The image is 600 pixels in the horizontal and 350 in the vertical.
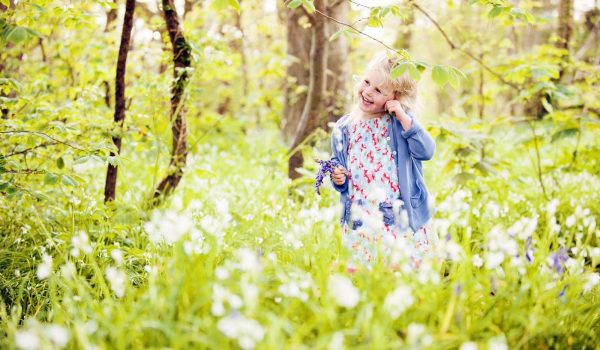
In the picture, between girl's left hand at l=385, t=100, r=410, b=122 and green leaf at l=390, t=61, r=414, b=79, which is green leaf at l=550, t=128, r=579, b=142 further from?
green leaf at l=390, t=61, r=414, b=79

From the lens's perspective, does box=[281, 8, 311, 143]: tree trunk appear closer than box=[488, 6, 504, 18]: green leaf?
No

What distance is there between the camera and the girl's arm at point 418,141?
300cm

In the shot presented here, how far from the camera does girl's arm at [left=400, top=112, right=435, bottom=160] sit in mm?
2996

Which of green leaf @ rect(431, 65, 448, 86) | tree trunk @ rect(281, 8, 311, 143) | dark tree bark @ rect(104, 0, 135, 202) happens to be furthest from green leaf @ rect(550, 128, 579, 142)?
tree trunk @ rect(281, 8, 311, 143)

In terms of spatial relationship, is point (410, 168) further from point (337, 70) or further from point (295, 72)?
point (295, 72)

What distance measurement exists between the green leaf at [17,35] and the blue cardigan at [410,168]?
166 cm

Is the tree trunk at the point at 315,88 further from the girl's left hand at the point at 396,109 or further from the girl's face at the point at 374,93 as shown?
the girl's left hand at the point at 396,109

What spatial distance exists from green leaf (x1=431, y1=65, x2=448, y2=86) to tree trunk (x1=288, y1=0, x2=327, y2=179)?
258cm

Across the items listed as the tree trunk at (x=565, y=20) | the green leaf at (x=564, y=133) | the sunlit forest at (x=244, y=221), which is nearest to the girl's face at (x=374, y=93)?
the sunlit forest at (x=244, y=221)

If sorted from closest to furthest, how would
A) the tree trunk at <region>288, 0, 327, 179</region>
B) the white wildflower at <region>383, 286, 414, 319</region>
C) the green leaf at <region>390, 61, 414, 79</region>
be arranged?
the white wildflower at <region>383, 286, 414, 319</region>
the green leaf at <region>390, 61, 414, 79</region>
the tree trunk at <region>288, 0, 327, 179</region>

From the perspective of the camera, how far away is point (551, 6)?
1766 centimetres

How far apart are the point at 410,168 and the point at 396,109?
1.27 feet

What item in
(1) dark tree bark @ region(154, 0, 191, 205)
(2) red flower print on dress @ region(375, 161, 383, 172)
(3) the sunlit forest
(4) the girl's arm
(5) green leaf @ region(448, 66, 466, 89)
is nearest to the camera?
(3) the sunlit forest

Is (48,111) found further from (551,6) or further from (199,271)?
(551,6)
